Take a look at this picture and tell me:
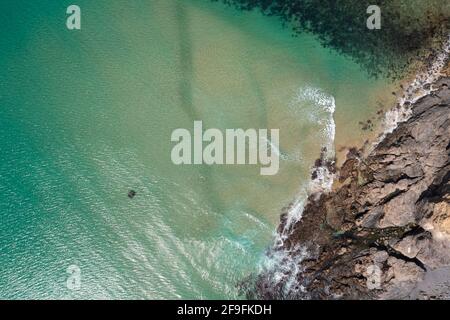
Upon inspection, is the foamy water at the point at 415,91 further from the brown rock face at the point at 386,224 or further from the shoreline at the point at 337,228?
the brown rock face at the point at 386,224

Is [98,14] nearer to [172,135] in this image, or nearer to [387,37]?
[172,135]

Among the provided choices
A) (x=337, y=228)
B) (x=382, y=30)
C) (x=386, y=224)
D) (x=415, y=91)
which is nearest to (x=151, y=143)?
(x=337, y=228)

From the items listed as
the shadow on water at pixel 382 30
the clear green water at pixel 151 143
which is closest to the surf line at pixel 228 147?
the clear green water at pixel 151 143

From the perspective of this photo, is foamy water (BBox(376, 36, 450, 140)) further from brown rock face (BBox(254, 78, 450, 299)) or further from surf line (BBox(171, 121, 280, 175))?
surf line (BBox(171, 121, 280, 175))

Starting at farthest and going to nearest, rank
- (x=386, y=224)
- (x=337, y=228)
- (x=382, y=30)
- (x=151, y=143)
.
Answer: (x=382, y=30)
(x=151, y=143)
(x=337, y=228)
(x=386, y=224)

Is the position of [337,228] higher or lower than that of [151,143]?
lower

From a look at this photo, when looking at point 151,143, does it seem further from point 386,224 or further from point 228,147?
point 386,224
